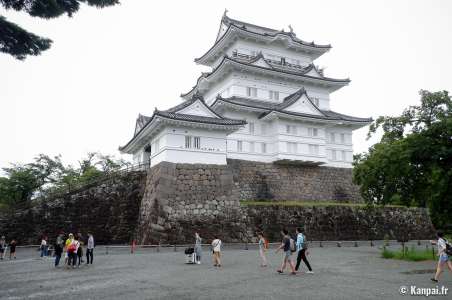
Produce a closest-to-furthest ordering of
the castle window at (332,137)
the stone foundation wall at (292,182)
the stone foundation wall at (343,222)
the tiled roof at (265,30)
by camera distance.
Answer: the stone foundation wall at (343,222) < the stone foundation wall at (292,182) < the castle window at (332,137) < the tiled roof at (265,30)

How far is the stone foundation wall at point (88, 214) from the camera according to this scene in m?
24.2

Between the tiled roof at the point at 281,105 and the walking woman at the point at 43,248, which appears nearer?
the walking woman at the point at 43,248

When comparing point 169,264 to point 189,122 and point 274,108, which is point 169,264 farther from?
point 274,108

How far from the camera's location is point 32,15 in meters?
10.2

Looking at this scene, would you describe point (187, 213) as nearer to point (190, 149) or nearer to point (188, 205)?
point (188, 205)

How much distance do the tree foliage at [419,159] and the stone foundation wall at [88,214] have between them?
1715 cm

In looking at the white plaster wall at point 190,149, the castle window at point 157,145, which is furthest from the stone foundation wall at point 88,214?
the white plaster wall at point 190,149

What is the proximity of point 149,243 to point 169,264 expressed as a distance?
24.5 feet

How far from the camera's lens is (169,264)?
15828mm

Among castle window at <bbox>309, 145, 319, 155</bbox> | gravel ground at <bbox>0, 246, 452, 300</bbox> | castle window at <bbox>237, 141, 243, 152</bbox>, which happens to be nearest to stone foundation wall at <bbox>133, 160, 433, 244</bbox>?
castle window at <bbox>237, 141, 243, 152</bbox>

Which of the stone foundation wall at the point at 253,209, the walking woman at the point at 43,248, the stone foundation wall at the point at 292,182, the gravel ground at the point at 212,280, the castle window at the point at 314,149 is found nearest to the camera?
the gravel ground at the point at 212,280

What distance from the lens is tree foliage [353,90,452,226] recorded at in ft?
54.1

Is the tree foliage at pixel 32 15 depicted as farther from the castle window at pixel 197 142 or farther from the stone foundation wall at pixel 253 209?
the castle window at pixel 197 142

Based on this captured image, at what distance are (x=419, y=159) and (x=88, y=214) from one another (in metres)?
21.8
